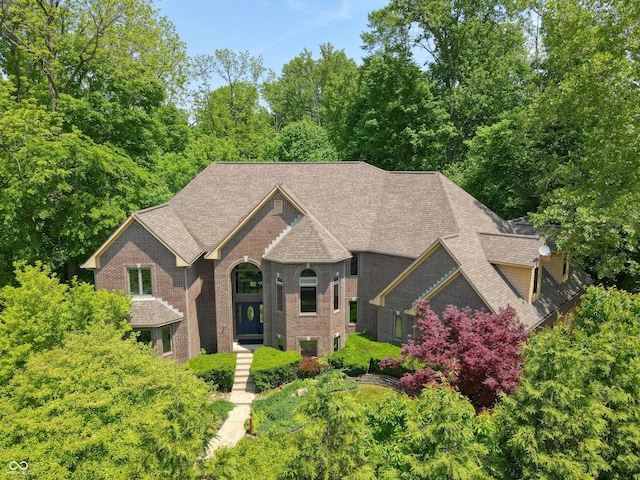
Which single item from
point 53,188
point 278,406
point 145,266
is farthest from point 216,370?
point 53,188

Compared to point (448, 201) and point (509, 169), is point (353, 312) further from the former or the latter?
point (509, 169)

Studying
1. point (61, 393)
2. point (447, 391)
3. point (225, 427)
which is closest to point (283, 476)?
point (447, 391)

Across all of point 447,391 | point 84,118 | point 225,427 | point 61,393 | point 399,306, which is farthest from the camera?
point 84,118

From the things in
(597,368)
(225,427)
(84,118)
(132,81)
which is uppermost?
(132,81)

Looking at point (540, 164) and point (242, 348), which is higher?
point (540, 164)

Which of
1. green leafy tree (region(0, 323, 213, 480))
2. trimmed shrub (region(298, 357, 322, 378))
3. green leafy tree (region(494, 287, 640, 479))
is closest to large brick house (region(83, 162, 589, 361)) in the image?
trimmed shrub (region(298, 357, 322, 378))

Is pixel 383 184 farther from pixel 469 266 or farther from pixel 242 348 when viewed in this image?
pixel 242 348
